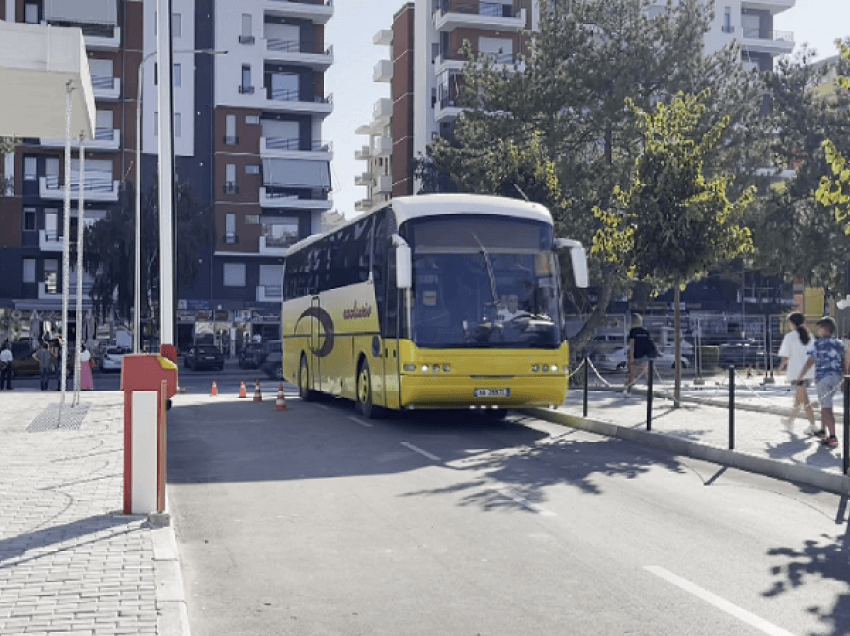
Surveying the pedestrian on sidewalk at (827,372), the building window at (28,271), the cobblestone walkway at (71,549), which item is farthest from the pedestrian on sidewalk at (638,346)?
the building window at (28,271)

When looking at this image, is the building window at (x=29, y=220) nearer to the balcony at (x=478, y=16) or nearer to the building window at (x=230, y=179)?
the building window at (x=230, y=179)

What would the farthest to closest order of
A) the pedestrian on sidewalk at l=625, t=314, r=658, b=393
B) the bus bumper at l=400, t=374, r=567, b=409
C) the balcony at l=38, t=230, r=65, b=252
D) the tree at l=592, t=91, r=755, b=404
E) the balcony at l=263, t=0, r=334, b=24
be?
the balcony at l=263, t=0, r=334, b=24 → the balcony at l=38, t=230, r=65, b=252 → the pedestrian on sidewalk at l=625, t=314, r=658, b=393 → the tree at l=592, t=91, r=755, b=404 → the bus bumper at l=400, t=374, r=567, b=409

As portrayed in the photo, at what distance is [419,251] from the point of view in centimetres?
1830

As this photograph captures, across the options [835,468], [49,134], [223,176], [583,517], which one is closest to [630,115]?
[49,134]

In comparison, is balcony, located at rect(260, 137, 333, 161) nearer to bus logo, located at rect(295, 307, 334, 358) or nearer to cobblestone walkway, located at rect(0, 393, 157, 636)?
bus logo, located at rect(295, 307, 334, 358)

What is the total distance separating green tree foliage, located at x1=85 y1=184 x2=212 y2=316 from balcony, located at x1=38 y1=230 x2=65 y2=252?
869 cm

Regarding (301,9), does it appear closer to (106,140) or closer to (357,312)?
(106,140)

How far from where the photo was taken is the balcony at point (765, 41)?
78.5m

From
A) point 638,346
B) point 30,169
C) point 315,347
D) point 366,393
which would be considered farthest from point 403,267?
point 30,169

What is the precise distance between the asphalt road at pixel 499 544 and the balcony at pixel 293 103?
56890mm

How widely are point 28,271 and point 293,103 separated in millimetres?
18085

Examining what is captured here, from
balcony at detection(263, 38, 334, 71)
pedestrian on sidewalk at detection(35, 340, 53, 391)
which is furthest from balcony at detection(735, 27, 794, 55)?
pedestrian on sidewalk at detection(35, 340, 53, 391)

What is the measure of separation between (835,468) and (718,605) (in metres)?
6.50

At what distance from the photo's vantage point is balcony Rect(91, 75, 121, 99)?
66.6m
